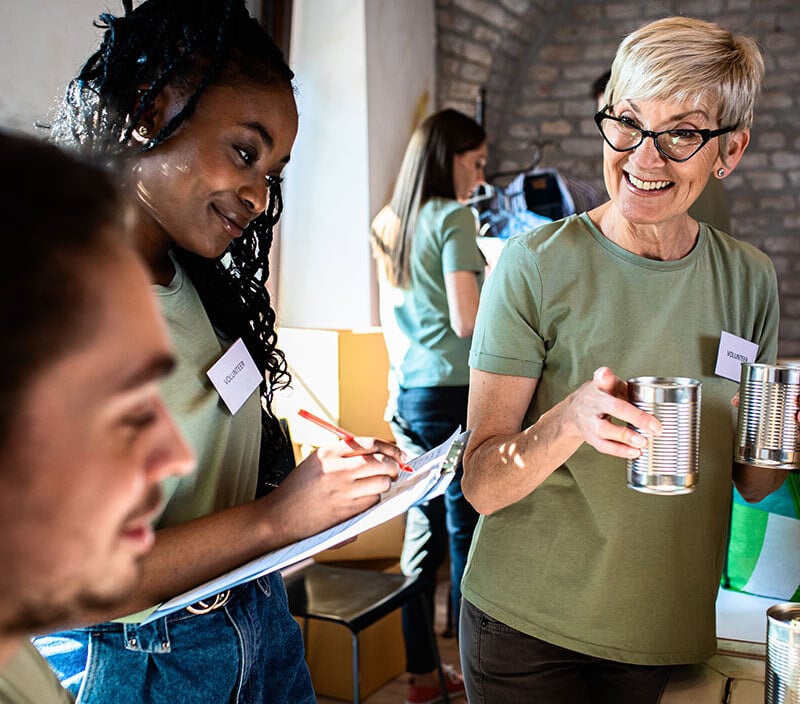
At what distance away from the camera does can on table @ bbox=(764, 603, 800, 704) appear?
94cm

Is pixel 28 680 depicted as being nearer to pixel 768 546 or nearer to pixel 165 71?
pixel 165 71

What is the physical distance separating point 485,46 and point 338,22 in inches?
55.4

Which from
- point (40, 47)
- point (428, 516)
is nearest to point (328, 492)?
point (40, 47)

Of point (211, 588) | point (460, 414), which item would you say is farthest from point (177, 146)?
point (460, 414)

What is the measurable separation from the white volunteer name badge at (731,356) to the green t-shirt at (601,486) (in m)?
0.01

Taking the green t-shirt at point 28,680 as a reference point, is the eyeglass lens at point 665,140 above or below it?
above

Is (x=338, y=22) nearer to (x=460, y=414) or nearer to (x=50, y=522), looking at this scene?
(x=460, y=414)

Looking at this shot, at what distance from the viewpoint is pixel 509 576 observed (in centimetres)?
125

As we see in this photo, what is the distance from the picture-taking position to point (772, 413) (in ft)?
3.61

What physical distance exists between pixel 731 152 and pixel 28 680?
115cm

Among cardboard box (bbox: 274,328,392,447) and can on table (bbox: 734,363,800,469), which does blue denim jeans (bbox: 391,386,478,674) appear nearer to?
cardboard box (bbox: 274,328,392,447)

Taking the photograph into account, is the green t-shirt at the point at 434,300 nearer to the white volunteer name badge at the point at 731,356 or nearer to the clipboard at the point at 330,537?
the white volunteer name badge at the point at 731,356

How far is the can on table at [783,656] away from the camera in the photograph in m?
0.94

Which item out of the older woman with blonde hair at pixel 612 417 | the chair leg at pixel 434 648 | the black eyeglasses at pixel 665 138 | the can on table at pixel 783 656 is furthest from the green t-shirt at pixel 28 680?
the chair leg at pixel 434 648
